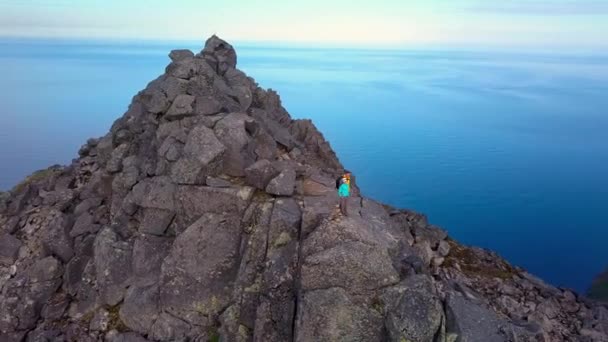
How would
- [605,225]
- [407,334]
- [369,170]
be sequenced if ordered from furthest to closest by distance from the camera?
[369,170] → [605,225] → [407,334]

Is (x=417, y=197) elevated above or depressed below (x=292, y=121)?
below

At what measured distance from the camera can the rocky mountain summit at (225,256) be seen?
24.2 metres

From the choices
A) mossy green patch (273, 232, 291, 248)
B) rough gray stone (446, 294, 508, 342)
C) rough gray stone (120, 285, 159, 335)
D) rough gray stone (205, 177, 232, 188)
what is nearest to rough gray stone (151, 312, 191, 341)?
rough gray stone (120, 285, 159, 335)

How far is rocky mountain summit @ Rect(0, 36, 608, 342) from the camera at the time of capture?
2417 cm

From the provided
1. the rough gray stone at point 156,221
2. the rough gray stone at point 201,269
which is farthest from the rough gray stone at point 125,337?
the rough gray stone at point 156,221

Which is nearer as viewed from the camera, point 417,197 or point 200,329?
point 200,329

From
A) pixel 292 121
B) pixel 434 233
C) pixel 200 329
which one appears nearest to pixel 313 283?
pixel 200 329

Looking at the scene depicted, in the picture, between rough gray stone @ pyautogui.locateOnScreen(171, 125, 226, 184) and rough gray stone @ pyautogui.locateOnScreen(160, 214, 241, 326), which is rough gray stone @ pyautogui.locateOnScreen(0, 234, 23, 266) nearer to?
rough gray stone @ pyautogui.locateOnScreen(160, 214, 241, 326)

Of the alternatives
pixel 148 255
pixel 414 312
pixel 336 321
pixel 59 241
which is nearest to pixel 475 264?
pixel 414 312

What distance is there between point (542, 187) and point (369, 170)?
2547 inches

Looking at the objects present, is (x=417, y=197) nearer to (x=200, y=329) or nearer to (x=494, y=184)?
(x=494, y=184)

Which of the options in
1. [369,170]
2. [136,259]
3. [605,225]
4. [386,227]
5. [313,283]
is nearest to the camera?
[313,283]

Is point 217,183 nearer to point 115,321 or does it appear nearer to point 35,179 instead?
point 115,321

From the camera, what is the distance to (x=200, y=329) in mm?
28953
